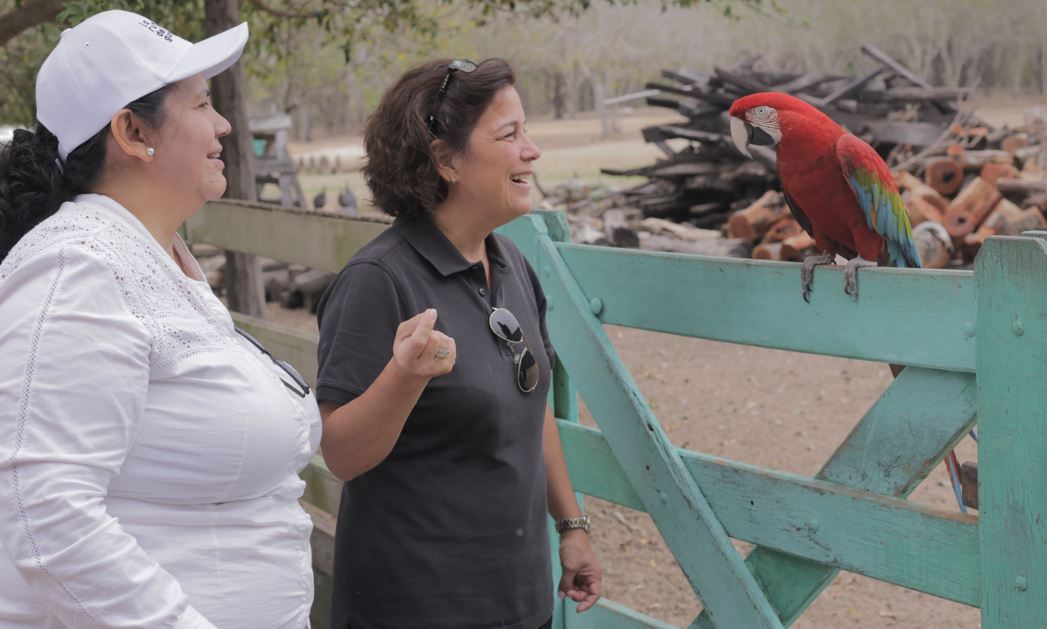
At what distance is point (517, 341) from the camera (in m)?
1.94

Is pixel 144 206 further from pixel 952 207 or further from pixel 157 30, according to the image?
pixel 952 207

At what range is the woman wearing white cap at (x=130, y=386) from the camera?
1243mm

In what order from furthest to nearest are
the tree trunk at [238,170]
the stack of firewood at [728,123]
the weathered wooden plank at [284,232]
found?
the stack of firewood at [728,123], the tree trunk at [238,170], the weathered wooden plank at [284,232]

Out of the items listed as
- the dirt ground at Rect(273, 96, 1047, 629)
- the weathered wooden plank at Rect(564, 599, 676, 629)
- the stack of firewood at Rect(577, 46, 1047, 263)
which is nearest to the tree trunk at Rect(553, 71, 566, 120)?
the stack of firewood at Rect(577, 46, 1047, 263)

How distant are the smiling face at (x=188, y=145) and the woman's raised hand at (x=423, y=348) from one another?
0.36m

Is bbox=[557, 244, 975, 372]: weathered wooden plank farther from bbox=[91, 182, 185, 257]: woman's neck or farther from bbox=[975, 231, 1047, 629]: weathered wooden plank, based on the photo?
bbox=[91, 182, 185, 257]: woman's neck

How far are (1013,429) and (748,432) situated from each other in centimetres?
476

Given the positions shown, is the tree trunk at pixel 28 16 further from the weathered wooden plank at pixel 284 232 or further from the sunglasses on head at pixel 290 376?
the sunglasses on head at pixel 290 376

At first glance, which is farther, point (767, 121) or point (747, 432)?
point (747, 432)

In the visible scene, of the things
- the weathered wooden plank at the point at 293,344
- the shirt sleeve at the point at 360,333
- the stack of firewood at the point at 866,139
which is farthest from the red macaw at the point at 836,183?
the stack of firewood at the point at 866,139

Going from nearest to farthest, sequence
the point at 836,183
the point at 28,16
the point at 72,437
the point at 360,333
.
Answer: the point at 72,437 → the point at 360,333 → the point at 836,183 → the point at 28,16

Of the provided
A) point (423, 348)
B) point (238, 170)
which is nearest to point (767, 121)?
point (423, 348)

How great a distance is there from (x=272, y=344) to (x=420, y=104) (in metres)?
1.75

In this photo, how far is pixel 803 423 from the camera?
645 centimetres
